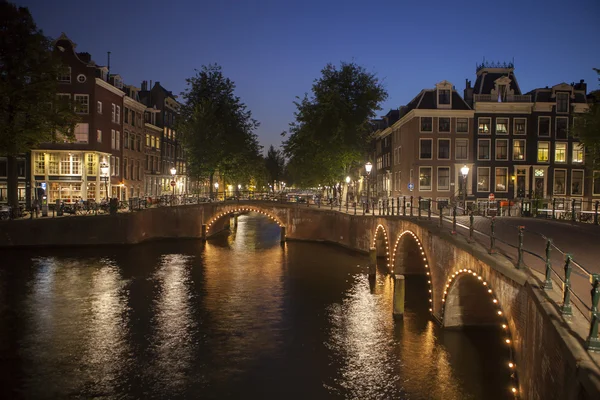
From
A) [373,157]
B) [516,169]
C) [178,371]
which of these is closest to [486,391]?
[178,371]

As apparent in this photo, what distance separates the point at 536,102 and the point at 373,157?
1292 inches

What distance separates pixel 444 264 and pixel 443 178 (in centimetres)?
3419

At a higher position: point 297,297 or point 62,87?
point 62,87

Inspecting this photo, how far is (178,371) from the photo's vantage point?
1645 cm

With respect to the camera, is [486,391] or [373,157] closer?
[486,391]

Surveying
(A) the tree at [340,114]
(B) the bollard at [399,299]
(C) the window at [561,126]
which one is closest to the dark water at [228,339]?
(B) the bollard at [399,299]

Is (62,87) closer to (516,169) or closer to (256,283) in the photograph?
(256,283)

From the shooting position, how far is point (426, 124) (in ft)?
171

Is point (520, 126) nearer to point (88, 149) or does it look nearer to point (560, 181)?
point (560, 181)

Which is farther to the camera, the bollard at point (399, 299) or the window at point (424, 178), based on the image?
the window at point (424, 178)

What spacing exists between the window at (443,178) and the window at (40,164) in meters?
39.7

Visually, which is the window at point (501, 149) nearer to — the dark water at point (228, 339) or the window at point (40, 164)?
the dark water at point (228, 339)

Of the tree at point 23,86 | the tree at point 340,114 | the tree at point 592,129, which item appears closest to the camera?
the tree at point 592,129

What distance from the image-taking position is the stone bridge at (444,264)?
897 cm
